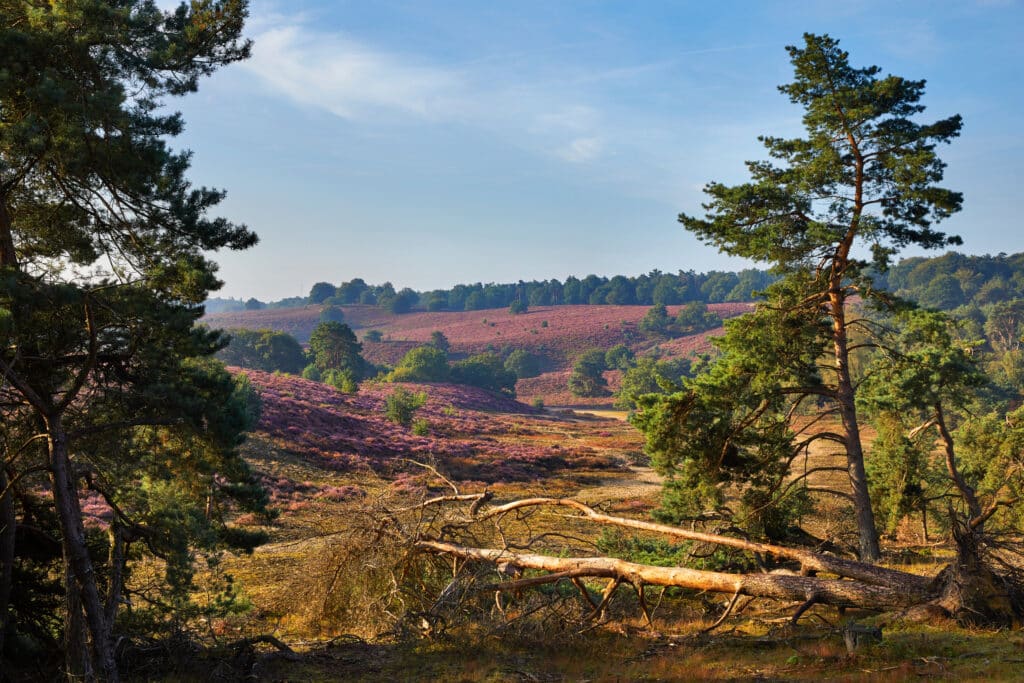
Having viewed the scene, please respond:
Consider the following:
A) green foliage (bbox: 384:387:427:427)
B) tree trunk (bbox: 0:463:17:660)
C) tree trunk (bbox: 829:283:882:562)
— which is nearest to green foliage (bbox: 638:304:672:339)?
green foliage (bbox: 384:387:427:427)

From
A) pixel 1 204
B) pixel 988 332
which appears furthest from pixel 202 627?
pixel 988 332

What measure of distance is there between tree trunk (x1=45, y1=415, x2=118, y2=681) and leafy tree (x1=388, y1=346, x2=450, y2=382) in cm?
7613

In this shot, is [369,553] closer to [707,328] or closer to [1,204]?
[1,204]

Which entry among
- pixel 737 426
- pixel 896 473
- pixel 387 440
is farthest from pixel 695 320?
pixel 737 426

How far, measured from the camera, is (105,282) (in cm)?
871

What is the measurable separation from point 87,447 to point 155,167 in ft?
12.9

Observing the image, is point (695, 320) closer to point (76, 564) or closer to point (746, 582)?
point (746, 582)

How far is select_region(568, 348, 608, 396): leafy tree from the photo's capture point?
106m

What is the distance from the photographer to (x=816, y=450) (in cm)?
5359

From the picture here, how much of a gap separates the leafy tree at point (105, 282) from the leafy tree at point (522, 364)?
108m

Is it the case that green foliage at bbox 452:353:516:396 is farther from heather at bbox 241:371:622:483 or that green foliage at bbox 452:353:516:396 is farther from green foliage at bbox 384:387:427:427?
green foliage at bbox 384:387:427:427

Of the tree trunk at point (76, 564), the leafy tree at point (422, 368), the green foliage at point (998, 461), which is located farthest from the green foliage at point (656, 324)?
the tree trunk at point (76, 564)

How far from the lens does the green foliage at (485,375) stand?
91.1 meters

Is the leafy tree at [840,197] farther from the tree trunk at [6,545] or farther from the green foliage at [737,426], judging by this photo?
the tree trunk at [6,545]
